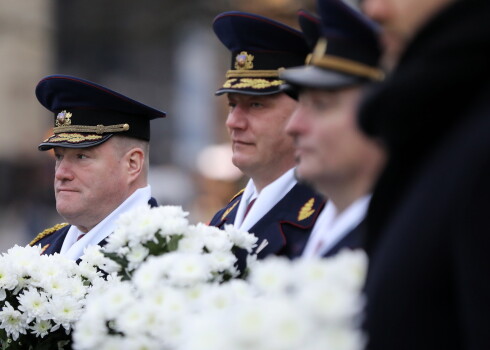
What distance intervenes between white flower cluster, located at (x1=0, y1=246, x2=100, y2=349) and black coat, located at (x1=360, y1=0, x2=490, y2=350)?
6.44ft

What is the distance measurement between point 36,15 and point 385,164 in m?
25.6

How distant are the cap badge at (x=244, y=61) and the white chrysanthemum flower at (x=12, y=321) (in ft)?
4.52

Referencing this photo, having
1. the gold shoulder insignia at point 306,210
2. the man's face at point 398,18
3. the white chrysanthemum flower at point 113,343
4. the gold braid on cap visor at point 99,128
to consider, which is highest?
the man's face at point 398,18

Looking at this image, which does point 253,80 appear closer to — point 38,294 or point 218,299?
point 38,294

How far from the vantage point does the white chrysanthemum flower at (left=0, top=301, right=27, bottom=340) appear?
432 cm

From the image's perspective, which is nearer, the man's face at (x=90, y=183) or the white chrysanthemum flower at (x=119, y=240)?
the white chrysanthemum flower at (x=119, y=240)

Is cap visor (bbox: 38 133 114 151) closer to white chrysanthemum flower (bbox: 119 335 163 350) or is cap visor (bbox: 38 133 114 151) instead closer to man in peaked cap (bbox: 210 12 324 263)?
man in peaked cap (bbox: 210 12 324 263)

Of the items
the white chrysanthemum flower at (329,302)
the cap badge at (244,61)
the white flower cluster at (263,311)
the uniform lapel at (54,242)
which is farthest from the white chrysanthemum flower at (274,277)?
the uniform lapel at (54,242)

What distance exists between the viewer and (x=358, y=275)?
268 cm

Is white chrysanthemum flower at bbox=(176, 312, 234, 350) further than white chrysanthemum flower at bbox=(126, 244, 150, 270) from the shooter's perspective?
No

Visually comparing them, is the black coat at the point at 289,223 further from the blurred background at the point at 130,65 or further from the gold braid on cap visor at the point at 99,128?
the blurred background at the point at 130,65

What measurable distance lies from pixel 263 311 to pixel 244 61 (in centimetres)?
227

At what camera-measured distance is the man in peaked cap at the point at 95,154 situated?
5.29 metres

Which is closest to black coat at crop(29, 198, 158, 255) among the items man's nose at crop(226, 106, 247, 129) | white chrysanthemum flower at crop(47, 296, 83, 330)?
man's nose at crop(226, 106, 247, 129)
